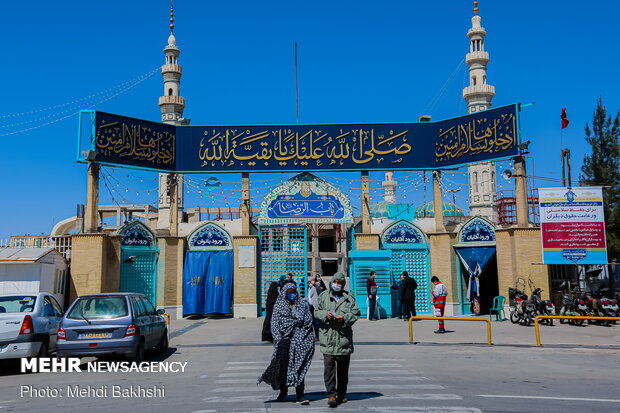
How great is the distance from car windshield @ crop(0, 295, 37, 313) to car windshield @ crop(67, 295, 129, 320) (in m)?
1.08

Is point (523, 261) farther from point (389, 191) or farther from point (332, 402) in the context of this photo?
point (332, 402)

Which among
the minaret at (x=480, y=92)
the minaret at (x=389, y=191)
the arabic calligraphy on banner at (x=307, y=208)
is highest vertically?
the minaret at (x=480, y=92)

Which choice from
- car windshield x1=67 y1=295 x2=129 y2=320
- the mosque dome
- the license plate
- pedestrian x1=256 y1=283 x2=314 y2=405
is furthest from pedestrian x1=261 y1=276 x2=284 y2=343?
the mosque dome

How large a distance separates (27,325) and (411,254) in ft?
46.7

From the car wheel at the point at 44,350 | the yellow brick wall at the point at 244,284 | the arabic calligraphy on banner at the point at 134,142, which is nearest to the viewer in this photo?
the car wheel at the point at 44,350

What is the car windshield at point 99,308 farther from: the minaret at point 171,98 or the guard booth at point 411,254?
the minaret at point 171,98

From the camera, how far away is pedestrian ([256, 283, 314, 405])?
7352 millimetres

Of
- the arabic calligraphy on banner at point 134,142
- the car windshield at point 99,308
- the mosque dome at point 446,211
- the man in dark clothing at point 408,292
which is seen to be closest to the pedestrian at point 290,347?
the car windshield at point 99,308

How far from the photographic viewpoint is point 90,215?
20281 mm

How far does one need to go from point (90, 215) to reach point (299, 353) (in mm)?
14878

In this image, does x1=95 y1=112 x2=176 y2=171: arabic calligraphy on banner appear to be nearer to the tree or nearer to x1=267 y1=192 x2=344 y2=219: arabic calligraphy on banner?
x1=267 y1=192 x2=344 y2=219: arabic calligraphy on banner

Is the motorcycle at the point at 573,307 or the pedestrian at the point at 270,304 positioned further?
the motorcycle at the point at 573,307

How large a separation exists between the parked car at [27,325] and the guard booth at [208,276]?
31.5 ft

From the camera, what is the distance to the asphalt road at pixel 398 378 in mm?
7195
